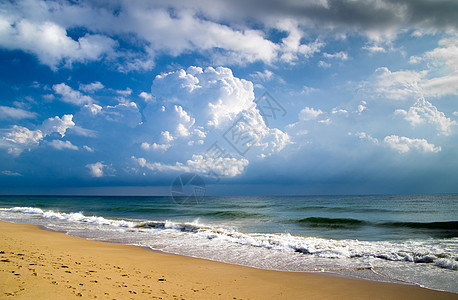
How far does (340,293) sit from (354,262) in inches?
144

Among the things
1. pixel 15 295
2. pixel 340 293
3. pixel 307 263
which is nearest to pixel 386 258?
pixel 307 263

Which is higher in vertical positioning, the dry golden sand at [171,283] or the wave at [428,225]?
the dry golden sand at [171,283]

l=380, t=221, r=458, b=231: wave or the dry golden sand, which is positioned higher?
the dry golden sand

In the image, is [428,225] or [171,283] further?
[428,225]

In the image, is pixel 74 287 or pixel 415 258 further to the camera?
pixel 415 258

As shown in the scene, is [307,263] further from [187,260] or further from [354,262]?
[187,260]

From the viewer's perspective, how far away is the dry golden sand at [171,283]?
4433 mm

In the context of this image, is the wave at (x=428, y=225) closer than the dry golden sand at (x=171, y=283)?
No

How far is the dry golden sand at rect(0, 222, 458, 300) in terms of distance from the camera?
443 cm

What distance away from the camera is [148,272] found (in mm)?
6875

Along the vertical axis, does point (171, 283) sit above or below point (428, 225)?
above

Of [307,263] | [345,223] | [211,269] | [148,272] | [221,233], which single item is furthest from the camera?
[345,223]

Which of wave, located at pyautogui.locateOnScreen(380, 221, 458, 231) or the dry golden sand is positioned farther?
wave, located at pyautogui.locateOnScreen(380, 221, 458, 231)

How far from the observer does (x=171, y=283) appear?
595 centimetres
